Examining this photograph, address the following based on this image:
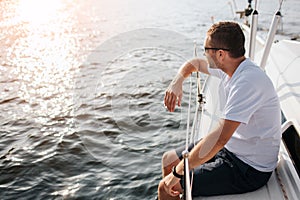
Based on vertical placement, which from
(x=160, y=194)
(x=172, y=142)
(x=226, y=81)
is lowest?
(x=172, y=142)

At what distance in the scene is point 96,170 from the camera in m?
5.40

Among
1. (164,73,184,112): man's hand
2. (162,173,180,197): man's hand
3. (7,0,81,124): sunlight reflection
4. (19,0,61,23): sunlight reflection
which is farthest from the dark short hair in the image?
(19,0,61,23): sunlight reflection

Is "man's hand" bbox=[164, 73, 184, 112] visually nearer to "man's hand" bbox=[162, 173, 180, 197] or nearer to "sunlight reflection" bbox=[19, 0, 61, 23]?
"man's hand" bbox=[162, 173, 180, 197]

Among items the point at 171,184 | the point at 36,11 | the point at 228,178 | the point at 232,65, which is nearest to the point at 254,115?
the point at 232,65

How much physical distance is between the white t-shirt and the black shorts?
0.19 ft

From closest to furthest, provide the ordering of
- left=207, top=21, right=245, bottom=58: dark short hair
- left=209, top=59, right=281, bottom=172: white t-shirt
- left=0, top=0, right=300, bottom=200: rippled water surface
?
1. left=209, top=59, right=281, bottom=172: white t-shirt
2. left=207, top=21, right=245, bottom=58: dark short hair
3. left=0, top=0, right=300, bottom=200: rippled water surface

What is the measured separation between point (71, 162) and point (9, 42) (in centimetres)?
1115

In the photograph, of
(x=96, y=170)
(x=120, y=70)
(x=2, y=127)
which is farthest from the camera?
(x=120, y=70)

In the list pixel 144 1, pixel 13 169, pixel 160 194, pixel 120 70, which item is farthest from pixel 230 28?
pixel 144 1

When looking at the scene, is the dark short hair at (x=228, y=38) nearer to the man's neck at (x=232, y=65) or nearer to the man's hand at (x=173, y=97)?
the man's neck at (x=232, y=65)

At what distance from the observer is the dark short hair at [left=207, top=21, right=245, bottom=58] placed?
8.05ft

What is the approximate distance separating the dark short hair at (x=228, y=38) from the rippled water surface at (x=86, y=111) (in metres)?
2.93

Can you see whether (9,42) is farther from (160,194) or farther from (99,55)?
(160,194)

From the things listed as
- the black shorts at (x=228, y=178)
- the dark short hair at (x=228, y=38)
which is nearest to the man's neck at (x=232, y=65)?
Result: the dark short hair at (x=228, y=38)
